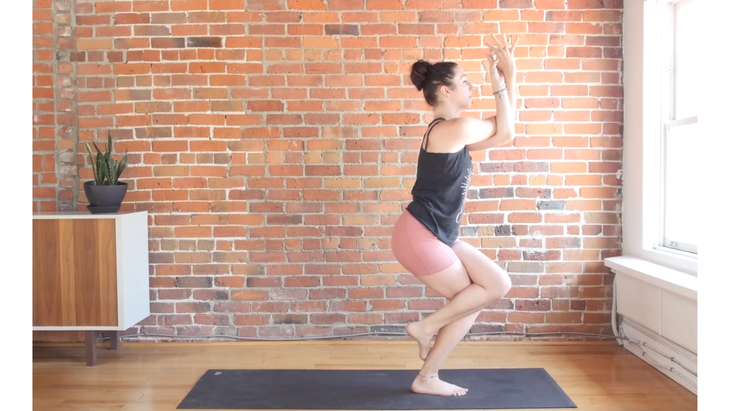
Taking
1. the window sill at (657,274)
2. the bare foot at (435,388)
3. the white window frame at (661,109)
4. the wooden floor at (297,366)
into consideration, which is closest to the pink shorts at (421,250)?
the bare foot at (435,388)

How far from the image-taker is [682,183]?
3.35 metres

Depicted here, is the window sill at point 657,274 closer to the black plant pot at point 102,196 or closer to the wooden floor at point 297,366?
the wooden floor at point 297,366

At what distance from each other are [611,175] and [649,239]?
0.50m

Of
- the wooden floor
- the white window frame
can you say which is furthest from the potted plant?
the white window frame

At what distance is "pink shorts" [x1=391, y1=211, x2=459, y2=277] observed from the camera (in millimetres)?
2748

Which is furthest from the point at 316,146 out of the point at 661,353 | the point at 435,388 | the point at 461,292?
the point at 661,353

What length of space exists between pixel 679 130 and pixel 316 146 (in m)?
2.22

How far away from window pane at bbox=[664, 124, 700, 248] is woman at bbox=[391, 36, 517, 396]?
122 centimetres

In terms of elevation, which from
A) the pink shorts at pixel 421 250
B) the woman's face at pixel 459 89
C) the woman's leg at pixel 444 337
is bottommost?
the woman's leg at pixel 444 337

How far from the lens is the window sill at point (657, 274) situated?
9.08ft

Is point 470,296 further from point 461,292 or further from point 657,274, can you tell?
point 657,274

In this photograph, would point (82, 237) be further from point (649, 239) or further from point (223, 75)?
point (649, 239)

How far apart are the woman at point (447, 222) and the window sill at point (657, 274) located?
0.85 metres

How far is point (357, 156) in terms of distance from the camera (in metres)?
3.75
